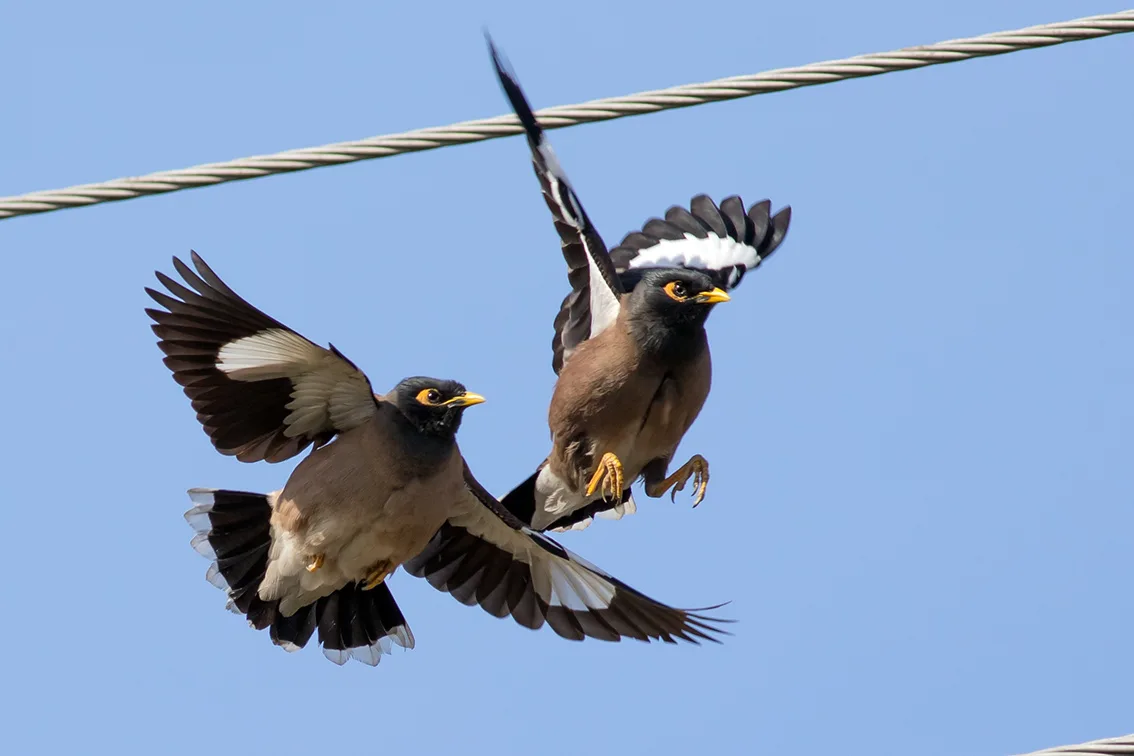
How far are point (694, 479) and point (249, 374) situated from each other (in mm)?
2114

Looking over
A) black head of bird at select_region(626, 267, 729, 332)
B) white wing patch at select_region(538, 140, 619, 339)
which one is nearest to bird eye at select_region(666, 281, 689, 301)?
black head of bird at select_region(626, 267, 729, 332)

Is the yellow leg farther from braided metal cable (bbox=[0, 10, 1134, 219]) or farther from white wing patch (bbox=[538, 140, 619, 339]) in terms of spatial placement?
braided metal cable (bbox=[0, 10, 1134, 219])

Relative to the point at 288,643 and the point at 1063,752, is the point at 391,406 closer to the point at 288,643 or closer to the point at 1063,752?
the point at 288,643

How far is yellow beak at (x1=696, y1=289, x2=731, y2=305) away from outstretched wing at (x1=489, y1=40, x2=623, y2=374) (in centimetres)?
48

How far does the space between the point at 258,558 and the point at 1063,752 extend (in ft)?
12.7

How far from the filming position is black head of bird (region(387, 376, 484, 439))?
645 cm

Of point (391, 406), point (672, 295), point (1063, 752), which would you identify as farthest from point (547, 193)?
point (1063, 752)

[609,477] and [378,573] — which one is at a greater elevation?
[609,477]

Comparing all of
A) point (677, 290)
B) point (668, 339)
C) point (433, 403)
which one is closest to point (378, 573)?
point (433, 403)

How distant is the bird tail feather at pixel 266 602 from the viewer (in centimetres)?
684

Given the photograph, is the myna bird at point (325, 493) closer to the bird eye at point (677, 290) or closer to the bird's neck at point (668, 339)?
the bird's neck at point (668, 339)

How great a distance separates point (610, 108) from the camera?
5312 millimetres

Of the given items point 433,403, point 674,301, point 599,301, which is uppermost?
point 599,301

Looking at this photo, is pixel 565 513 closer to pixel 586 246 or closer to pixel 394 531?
pixel 586 246
